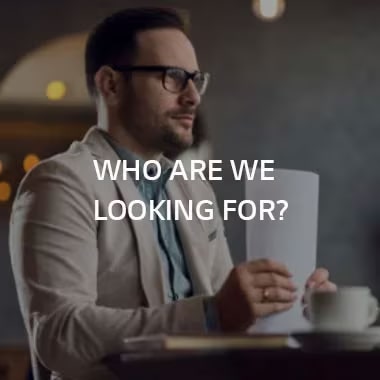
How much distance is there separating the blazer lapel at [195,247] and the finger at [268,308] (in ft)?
0.93

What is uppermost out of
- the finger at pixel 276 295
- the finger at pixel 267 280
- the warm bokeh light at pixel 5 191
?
the finger at pixel 267 280

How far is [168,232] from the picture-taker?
4.56 feet

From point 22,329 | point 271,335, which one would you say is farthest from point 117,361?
point 22,329

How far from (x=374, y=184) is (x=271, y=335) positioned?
277 cm

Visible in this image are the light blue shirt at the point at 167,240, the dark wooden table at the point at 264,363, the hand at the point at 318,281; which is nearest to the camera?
the dark wooden table at the point at 264,363

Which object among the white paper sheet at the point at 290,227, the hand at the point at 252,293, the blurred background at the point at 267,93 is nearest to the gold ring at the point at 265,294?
the hand at the point at 252,293

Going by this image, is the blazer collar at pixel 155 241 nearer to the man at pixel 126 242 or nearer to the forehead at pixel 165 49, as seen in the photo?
the man at pixel 126 242

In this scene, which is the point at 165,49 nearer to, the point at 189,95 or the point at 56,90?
the point at 189,95

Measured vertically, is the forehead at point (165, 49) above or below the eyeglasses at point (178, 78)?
above

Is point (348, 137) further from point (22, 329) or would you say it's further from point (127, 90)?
point (127, 90)

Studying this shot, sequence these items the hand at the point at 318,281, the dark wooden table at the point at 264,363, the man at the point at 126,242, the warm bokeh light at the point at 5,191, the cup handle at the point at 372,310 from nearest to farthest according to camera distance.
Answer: the dark wooden table at the point at 264,363
the cup handle at the point at 372,310
the man at the point at 126,242
the hand at the point at 318,281
the warm bokeh light at the point at 5,191

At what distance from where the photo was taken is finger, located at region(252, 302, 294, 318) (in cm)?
105

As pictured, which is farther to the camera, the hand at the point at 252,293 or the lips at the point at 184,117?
the lips at the point at 184,117

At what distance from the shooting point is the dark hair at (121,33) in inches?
61.9
